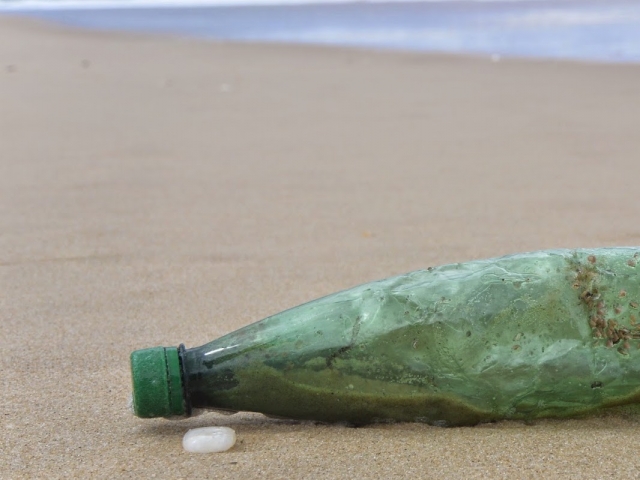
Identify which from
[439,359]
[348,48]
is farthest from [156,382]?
[348,48]

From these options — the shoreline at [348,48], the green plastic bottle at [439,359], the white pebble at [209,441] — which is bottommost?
the white pebble at [209,441]

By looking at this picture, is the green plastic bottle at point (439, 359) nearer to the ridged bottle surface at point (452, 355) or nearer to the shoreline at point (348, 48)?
the ridged bottle surface at point (452, 355)

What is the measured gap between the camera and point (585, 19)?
14727mm

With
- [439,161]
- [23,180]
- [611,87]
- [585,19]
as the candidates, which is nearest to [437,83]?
[611,87]

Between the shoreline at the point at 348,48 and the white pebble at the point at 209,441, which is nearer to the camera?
the white pebble at the point at 209,441

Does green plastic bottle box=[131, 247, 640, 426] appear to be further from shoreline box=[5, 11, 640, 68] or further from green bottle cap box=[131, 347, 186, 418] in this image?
shoreline box=[5, 11, 640, 68]

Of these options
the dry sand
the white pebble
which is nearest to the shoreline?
the dry sand

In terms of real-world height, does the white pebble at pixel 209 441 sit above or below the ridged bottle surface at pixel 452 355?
below

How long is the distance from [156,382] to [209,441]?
4.8 inches

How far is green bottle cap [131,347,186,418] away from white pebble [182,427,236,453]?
5cm

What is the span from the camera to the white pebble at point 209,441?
1.42m

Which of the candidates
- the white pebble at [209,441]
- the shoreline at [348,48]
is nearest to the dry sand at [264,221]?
the white pebble at [209,441]

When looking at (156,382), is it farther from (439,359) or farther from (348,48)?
(348,48)

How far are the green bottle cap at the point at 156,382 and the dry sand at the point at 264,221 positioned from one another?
0.06m
